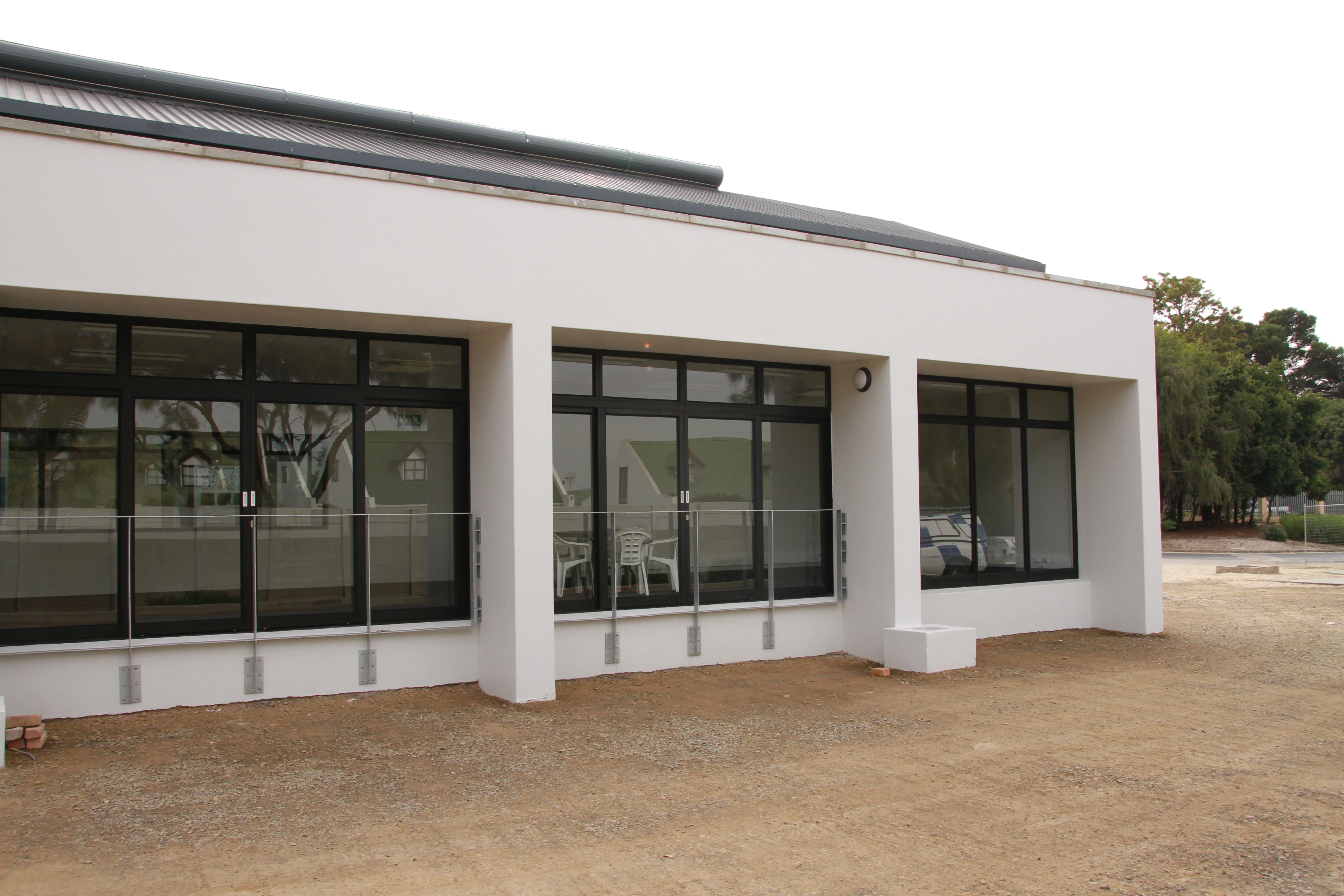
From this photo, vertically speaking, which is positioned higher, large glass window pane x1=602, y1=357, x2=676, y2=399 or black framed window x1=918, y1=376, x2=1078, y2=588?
large glass window pane x1=602, y1=357, x2=676, y2=399

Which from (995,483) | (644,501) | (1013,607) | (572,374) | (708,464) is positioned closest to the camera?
(572,374)

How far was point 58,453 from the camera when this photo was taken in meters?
6.53

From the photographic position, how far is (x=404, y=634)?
7.38 m

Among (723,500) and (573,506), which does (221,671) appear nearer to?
(573,506)

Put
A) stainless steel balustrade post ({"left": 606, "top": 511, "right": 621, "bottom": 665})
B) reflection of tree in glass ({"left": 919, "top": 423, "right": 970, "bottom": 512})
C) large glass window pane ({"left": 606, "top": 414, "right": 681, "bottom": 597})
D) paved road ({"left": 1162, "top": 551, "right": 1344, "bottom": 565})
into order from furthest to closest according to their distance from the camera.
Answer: paved road ({"left": 1162, "top": 551, "right": 1344, "bottom": 565}) → reflection of tree in glass ({"left": 919, "top": 423, "right": 970, "bottom": 512}) → large glass window pane ({"left": 606, "top": 414, "right": 681, "bottom": 597}) → stainless steel balustrade post ({"left": 606, "top": 511, "right": 621, "bottom": 665})

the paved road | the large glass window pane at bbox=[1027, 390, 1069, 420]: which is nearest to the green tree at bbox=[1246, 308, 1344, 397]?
the paved road

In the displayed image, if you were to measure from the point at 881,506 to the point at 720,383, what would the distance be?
1.95m

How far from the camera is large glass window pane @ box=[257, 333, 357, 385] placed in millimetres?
7152

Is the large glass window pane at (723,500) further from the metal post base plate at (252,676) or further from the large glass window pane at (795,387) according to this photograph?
the metal post base plate at (252,676)

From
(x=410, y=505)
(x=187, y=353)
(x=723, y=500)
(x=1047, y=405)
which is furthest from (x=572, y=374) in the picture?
(x=1047, y=405)

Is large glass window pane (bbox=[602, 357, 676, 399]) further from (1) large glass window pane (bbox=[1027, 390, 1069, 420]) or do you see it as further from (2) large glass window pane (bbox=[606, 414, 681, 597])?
(1) large glass window pane (bbox=[1027, 390, 1069, 420])

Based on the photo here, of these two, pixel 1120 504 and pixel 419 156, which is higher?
pixel 419 156

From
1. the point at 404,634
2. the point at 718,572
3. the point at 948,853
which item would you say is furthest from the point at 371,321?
the point at 948,853

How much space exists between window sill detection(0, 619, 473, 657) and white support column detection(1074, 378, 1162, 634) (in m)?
7.65
